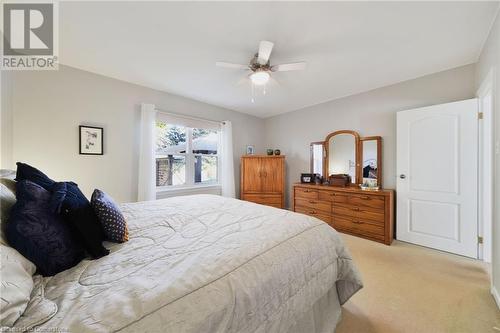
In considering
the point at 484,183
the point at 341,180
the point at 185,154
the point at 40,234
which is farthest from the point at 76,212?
the point at 484,183

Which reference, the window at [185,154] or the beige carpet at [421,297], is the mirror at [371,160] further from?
the window at [185,154]

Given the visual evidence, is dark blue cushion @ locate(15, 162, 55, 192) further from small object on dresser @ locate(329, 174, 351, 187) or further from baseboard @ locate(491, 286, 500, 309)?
small object on dresser @ locate(329, 174, 351, 187)

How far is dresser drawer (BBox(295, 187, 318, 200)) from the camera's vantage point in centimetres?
351

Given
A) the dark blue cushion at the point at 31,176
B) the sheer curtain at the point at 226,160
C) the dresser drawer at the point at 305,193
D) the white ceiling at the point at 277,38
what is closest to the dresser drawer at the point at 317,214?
the dresser drawer at the point at 305,193

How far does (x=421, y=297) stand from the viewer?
1.68 metres

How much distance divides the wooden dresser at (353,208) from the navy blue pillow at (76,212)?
313cm

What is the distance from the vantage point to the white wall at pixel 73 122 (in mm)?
2180

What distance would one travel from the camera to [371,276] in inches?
78.9

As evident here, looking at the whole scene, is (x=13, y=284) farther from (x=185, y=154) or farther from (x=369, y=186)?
(x=369, y=186)

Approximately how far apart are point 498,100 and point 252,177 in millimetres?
3313

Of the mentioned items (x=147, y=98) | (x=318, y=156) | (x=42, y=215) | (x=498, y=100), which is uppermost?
(x=147, y=98)

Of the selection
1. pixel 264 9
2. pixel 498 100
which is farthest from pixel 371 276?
pixel 264 9

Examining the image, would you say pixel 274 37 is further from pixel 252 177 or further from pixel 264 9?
pixel 252 177

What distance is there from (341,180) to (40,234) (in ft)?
11.9
